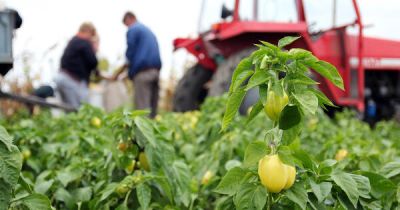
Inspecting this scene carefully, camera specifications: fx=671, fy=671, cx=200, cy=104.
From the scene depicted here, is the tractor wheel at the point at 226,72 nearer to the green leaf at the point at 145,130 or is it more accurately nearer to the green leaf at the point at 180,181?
the green leaf at the point at 180,181

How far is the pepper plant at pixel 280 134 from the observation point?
139 cm

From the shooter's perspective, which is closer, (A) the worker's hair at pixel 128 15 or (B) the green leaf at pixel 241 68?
(B) the green leaf at pixel 241 68

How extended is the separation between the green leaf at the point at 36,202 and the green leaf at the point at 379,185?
81 cm

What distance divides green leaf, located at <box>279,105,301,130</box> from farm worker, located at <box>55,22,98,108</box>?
6312mm

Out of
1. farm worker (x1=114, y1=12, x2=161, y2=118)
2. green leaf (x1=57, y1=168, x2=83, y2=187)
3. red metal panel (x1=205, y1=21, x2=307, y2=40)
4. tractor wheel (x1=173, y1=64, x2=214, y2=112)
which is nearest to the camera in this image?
green leaf (x1=57, y1=168, x2=83, y2=187)

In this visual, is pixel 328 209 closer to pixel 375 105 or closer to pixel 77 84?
pixel 77 84

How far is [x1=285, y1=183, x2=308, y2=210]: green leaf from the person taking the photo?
1.41m

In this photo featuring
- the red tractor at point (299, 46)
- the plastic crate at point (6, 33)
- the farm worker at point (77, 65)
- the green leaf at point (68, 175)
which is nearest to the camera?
the green leaf at point (68, 175)

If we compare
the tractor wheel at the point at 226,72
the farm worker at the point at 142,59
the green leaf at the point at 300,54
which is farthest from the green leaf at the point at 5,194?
the farm worker at the point at 142,59

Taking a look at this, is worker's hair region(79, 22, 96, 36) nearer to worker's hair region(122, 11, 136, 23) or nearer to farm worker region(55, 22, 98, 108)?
farm worker region(55, 22, 98, 108)

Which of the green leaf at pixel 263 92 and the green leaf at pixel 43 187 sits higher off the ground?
the green leaf at pixel 263 92

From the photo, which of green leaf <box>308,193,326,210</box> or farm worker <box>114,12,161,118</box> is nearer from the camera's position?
green leaf <box>308,193,326,210</box>

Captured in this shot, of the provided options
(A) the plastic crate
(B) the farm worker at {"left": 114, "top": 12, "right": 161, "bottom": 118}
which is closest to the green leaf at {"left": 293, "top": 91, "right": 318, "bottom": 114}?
(A) the plastic crate

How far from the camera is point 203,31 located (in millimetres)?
7719
